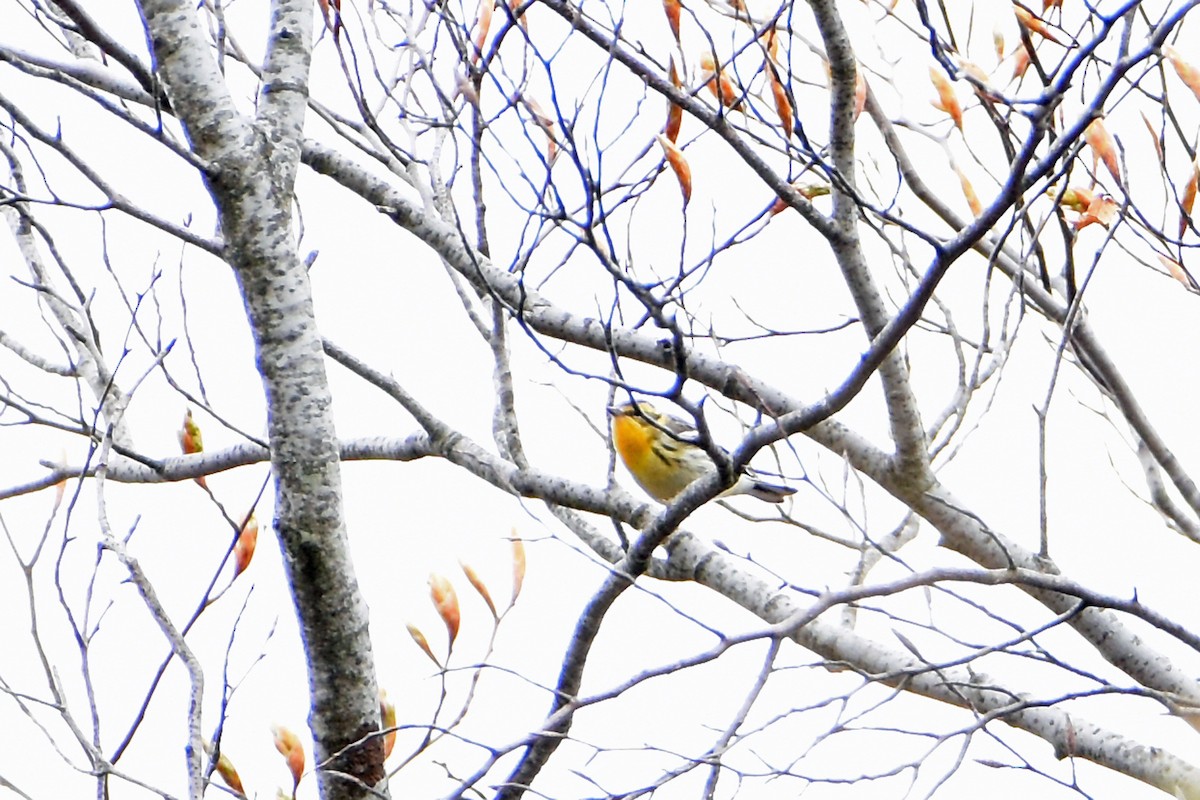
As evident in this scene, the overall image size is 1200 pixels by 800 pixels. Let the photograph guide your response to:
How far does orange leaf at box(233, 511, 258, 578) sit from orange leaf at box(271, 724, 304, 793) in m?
0.37

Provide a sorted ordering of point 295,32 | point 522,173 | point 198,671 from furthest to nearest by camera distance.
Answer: point 522,173, point 295,32, point 198,671

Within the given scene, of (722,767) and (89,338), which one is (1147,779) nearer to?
(722,767)

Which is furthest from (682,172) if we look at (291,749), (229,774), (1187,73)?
(229,774)

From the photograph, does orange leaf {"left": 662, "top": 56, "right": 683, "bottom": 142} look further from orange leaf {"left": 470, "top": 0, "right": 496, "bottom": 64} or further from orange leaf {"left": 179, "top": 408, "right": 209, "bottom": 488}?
orange leaf {"left": 179, "top": 408, "right": 209, "bottom": 488}

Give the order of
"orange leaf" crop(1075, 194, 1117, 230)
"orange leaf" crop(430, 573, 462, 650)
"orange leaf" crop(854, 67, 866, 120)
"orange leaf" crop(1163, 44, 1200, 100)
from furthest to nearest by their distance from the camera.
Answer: "orange leaf" crop(430, 573, 462, 650) < "orange leaf" crop(854, 67, 866, 120) < "orange leaf" crop(1075, 194, 1117, 230) < "orange leaf" crop(1163, 44, 1200, 100)

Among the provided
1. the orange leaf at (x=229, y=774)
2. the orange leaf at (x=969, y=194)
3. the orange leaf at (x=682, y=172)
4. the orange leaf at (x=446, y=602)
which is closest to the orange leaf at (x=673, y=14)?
the orange leaf at (x=682, y=172)

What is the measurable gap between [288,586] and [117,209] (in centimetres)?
80

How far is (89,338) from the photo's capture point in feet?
10.2

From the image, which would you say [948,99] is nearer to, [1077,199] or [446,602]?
[1077,199]

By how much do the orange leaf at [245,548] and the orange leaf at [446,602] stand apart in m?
0.43

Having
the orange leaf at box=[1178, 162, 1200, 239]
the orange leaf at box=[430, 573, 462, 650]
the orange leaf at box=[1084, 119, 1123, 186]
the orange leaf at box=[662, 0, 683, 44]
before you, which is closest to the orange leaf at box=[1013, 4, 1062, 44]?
the orange leaf at box=[1084, 119, 1123, 186]

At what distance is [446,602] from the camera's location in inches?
120

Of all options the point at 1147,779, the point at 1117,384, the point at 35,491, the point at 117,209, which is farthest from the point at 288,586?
the point at 1117,384

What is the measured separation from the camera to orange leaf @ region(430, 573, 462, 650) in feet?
9.93
